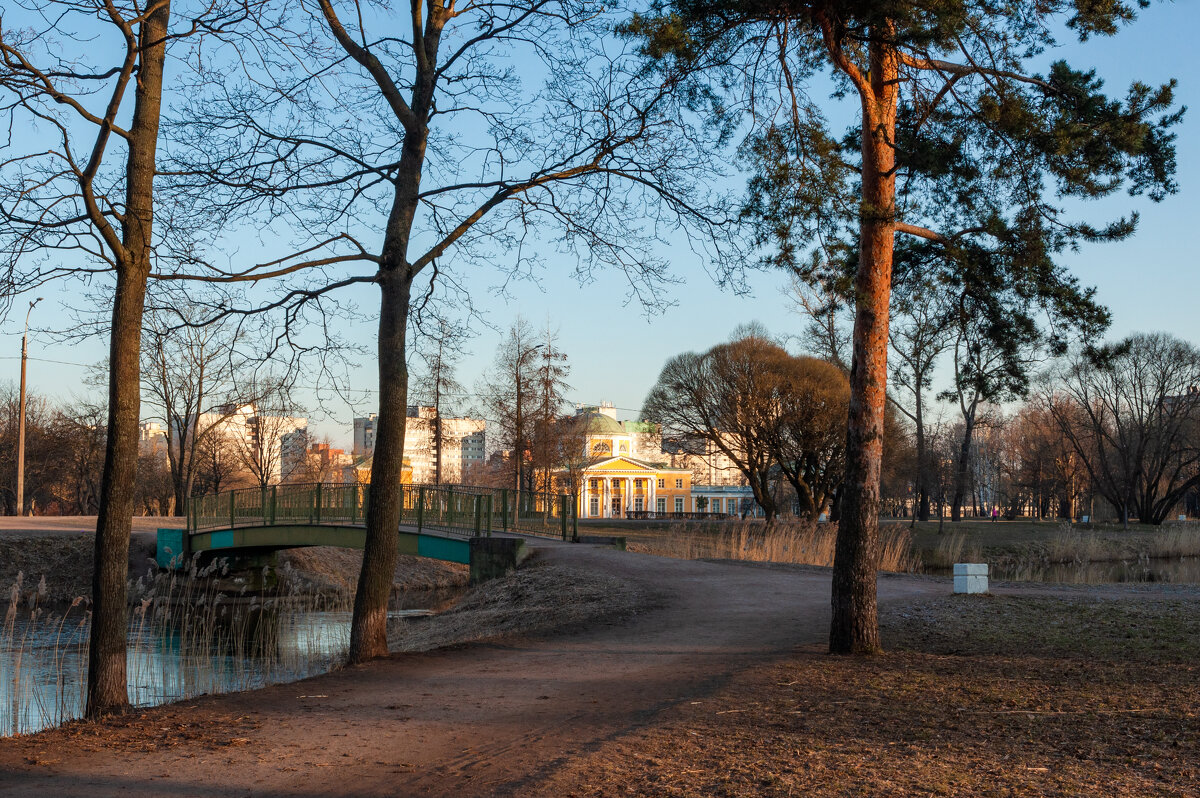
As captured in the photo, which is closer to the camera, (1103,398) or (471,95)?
(471,95)

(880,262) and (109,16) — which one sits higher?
(109,16)

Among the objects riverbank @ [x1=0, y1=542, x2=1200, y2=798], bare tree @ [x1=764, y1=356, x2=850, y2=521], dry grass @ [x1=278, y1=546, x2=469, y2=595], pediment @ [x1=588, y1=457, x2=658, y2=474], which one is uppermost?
bare tree @ [x1=764, y1=356, x2=850, y2=521]

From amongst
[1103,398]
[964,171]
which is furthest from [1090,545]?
[1103,398]

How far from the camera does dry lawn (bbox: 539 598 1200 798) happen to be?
4539 millimetres

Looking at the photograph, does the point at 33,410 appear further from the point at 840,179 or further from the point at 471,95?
the point at 840,179

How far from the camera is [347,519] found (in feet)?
69.2

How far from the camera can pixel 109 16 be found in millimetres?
6414

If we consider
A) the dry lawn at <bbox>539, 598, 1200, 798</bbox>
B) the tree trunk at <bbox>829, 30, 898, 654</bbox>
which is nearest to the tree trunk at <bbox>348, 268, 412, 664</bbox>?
the dry lawn at <bbox>539, 598, 1200, 798</bbox>

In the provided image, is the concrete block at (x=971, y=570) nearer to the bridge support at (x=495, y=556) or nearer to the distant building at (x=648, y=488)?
the bridge support at (x=495, y=556)

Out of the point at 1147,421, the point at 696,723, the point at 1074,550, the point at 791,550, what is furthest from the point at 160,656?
the point at 1147,421

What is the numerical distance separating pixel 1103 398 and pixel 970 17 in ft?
168

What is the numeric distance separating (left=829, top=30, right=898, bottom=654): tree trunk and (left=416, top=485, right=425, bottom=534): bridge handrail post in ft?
36.4

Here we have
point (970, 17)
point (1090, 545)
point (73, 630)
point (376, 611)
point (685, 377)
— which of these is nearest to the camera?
point (970, 17)

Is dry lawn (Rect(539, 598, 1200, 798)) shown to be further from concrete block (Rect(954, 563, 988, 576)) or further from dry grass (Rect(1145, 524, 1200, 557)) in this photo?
dry grass (Rect(1145, 524, 1200, 557))
